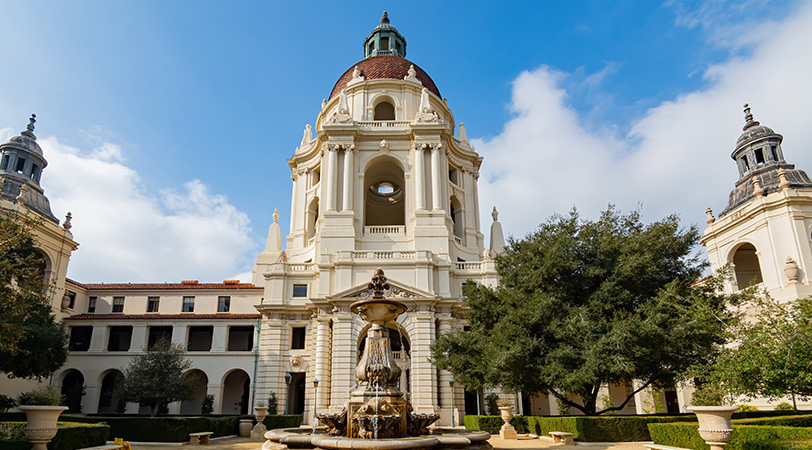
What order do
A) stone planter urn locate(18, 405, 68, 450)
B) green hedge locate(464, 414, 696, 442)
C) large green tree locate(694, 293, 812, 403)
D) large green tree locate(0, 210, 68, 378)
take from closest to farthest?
1. stone planter urn locate(18, 405, 68, 450)
2. large green tree locate(694, 293, 812, 403)
3. green hedge locate(464, 414, 696, 442)
4. large green tree locate(0, 210, 68, 378)

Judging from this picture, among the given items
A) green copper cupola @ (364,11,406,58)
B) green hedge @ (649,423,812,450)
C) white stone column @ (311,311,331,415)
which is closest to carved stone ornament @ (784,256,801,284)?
green hedge @ (649,423,812,450)

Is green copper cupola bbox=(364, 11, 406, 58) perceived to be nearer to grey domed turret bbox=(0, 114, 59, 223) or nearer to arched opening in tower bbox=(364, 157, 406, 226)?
arched opening in tower bbox=(364, 157, 406, 226)

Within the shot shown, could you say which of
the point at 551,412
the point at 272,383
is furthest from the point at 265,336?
the point at 551,412

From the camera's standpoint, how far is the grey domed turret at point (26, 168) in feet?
132

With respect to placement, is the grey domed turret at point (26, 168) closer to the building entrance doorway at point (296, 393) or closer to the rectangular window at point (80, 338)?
the rectangular window at point (80, 338)

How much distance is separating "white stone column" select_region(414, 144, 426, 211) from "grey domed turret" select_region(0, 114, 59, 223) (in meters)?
29.2

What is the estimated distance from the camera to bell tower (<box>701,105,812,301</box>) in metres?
33.6

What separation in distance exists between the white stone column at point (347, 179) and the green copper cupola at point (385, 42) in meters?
19.9

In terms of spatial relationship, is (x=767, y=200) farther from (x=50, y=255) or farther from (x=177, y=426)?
(x=50, y=255)

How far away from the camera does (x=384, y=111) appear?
171ft

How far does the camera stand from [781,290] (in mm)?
33781

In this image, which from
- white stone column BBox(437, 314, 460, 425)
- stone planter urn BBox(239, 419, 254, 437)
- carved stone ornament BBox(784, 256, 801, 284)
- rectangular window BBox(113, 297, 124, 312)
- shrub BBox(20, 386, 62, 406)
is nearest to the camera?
shrub BBox(20, 386, 62, 406)

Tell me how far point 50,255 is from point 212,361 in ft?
46.9

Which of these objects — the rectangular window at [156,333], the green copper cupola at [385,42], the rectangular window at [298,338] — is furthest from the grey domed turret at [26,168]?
the green copper cupola at [385,42]
